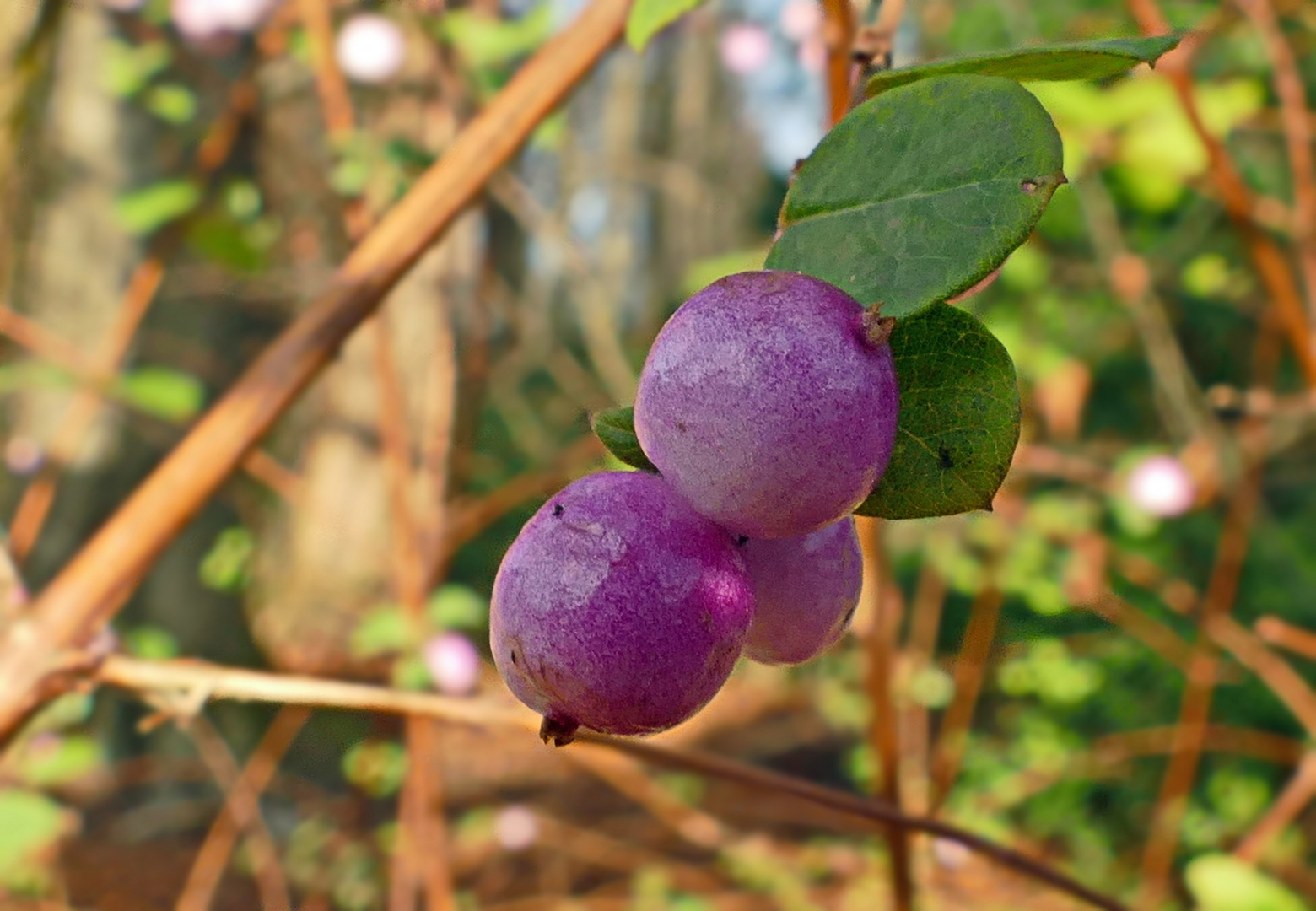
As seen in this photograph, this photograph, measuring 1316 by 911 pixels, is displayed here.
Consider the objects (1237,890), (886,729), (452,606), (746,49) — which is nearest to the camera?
(886,729)

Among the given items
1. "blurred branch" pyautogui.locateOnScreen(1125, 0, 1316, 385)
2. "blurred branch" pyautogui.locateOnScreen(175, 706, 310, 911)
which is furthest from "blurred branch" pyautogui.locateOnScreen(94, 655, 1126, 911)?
"blurred branch" pyautogui.locateOnScreen(175, 706, 310, 911)

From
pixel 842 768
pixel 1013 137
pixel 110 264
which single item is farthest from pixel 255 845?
pixel 842 768

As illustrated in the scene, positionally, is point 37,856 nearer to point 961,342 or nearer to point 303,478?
point 303,478

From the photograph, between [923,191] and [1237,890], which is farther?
[1237,890]

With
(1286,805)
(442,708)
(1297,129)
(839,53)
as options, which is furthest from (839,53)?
(1286,805)

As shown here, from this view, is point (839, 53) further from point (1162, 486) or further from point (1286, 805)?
point (1162, 486)

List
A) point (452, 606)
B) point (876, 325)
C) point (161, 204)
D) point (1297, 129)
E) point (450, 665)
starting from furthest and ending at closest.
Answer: point (452, 606) < point (450, 665) < point (161, 204) < point (1297, 129) < point (876, 325)

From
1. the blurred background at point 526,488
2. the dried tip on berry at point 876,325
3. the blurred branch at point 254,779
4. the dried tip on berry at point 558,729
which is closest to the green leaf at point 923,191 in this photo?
the dried tip on berry at point 876,325
